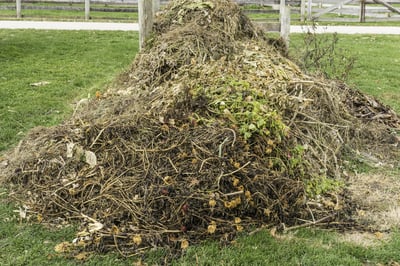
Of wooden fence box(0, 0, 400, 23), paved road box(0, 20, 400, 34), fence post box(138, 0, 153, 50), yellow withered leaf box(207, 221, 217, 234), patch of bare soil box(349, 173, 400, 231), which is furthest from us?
wooden fence box(0, 0, 400, 23)

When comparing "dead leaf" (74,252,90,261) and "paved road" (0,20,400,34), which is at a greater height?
"paved road" (0,20,400,34)

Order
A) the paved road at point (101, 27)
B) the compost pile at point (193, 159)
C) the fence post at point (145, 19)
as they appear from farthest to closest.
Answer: the paved road at point (101, 27), the fence post at point (145, 19), the compost pile at point (193, 159)

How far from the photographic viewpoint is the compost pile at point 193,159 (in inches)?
135

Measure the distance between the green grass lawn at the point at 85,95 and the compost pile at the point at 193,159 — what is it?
0.50ft

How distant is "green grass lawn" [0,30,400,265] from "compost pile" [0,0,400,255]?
0.15 metres

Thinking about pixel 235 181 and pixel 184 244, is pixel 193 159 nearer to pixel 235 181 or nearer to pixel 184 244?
pixel 235 181

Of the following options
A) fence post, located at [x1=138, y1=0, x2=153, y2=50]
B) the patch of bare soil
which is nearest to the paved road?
fence post, located at [x1=138, y1=0, x2=153, y2=50]

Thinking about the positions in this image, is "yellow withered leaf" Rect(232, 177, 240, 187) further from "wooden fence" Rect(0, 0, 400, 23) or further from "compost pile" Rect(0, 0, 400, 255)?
"wooden fence" Rect(0, 0, 400, 23)

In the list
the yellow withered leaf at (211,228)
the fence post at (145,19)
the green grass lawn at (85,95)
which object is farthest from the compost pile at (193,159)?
the fence post at (145,19)

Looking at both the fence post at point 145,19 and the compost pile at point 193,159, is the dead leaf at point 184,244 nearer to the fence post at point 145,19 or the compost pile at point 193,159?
the compost pile at point 193,159

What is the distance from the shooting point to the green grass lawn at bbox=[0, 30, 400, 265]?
10.5ft

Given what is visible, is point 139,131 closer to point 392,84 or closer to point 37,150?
point 37,150

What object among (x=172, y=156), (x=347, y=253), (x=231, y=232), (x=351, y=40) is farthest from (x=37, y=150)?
(x=351, y=40)

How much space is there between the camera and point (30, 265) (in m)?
3.14
